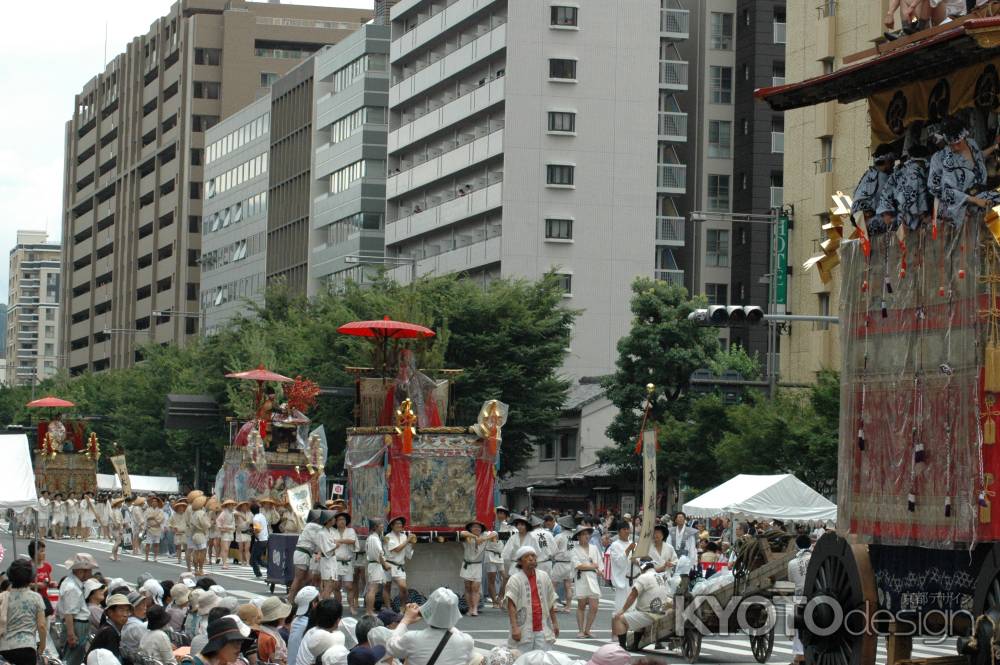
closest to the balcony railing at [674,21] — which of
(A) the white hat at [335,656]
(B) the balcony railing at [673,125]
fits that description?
(B) the balcony railing at [673,125]

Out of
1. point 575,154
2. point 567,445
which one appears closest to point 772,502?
point 567,445

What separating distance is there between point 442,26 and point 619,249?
1402 cm

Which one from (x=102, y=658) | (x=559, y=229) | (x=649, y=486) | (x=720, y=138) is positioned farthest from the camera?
(x=720, y=138)

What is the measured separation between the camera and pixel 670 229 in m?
76.3

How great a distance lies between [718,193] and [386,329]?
4398cm

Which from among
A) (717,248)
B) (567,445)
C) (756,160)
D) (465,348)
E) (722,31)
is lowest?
(567,445)

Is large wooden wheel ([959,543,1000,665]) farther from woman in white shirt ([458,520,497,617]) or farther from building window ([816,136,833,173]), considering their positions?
building window ([816,136,833,173])

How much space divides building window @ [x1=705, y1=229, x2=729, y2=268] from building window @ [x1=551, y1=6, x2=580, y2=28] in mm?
10464

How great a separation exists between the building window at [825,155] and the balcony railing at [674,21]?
63.8 feet

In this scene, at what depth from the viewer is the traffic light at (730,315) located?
88.9ft

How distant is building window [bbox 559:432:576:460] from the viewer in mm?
67750

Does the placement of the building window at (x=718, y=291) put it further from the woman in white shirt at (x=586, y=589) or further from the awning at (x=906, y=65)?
the awning at (x=906, y=65)

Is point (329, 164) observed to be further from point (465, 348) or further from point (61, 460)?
point (465, 348)

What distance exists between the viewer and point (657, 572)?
23750 mm
